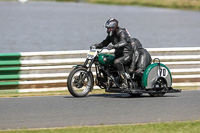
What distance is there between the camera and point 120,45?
34.7 ft

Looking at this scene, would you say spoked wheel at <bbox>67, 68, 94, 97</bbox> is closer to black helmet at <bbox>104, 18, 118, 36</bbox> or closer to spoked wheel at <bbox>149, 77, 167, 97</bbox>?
black helmet at <bbox>104, 18, 118, 36</bbox>

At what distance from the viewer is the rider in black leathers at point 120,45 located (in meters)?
10.6

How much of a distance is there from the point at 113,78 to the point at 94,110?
67.4 inches

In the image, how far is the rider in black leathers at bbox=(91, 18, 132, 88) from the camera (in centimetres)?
1063

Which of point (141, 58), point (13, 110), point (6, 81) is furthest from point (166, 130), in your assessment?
point (6, 81)

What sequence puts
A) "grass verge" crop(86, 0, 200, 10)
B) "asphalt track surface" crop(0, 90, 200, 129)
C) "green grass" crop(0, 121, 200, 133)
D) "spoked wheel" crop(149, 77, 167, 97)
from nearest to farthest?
"green grass" crop(0, 121, 200, 133), "asphalt track surface" crop(0, 90, 200, 129), "spoked wheel" crop(149, 77, 167, 97), "grass verge" crop(86, 0, 200, 10)

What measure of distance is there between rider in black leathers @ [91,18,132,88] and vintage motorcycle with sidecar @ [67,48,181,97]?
128 millimetres

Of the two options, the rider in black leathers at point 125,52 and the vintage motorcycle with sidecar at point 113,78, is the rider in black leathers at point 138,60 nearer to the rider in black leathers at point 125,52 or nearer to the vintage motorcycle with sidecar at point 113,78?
the rider in black leathers at point 125,52

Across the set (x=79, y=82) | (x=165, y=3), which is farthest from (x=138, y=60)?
(x=165, y=3)

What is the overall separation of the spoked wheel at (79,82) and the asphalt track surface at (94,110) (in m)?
0.16

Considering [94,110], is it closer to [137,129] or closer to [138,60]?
[137,129]

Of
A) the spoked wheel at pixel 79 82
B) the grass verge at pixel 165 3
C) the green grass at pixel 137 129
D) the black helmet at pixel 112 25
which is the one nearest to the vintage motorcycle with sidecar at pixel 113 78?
the spoked wheel at pixel 79 82

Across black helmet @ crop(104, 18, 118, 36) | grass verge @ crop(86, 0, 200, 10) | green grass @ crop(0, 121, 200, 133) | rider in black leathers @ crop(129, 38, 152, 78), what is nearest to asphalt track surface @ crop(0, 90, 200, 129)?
green grass @ crop(0, 121, 200, 133)

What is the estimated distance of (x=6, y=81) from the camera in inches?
488
